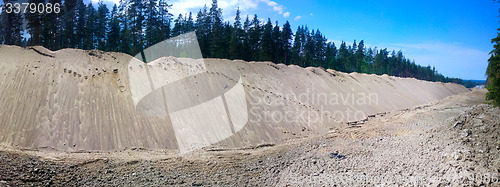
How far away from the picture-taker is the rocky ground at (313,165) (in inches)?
270

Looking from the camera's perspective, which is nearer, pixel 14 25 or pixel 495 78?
pixel 495 78

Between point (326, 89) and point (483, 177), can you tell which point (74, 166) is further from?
point (326, 89)

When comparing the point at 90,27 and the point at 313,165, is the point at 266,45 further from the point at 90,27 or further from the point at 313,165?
the point at 313,165

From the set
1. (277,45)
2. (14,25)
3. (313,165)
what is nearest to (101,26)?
(14,25)

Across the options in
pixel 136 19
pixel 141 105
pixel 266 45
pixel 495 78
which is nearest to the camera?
pixel 495 78

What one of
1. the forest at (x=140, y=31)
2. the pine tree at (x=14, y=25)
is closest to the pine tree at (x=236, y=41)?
the forest at (x=140, y=31)

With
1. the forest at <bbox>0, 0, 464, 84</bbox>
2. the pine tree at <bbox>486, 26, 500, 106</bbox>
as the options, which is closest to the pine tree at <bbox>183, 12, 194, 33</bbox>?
Answer: the forest at <bbox>0, 0, 464, 84</bbox>

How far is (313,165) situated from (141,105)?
9013 mm

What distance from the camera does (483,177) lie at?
591cm

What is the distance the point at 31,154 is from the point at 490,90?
53.1 ft

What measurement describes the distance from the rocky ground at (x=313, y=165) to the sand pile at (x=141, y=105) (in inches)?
51.7

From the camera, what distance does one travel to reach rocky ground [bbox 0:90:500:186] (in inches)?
270

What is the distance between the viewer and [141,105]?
13328mm

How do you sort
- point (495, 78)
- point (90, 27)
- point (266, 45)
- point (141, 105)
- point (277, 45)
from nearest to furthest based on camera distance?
1. point (495, 78)
2. point (141, 105)
3. point (90, 27)
4. point (266, 45)
5. point (277, 45)
